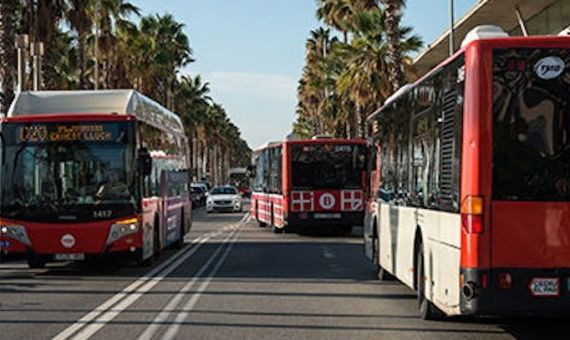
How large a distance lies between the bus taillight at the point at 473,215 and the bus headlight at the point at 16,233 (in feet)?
33.6

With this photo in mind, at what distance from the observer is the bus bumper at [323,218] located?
95.1ft

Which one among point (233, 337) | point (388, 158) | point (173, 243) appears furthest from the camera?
point (173, 243)

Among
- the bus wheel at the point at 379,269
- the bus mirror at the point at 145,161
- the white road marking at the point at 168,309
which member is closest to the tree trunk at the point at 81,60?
the bus mirror at the point at 145,161

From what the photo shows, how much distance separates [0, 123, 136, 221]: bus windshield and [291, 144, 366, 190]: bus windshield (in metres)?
12.1

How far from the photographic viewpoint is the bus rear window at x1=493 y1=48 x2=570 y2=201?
9.09 m

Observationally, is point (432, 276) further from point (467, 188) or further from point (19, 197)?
point (19, 197)

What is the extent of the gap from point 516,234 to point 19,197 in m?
10.7

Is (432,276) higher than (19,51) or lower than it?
lower

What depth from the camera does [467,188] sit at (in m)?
9.09

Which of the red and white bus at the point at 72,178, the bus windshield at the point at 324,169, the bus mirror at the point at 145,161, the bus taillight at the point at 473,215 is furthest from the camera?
the bus windshield at the point at 324,169

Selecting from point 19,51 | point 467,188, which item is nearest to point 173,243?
point 19,51

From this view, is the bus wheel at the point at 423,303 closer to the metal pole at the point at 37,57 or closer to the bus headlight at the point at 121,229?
the bus headlight at the point at 121,229

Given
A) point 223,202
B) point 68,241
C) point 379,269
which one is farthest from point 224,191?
point 379,269

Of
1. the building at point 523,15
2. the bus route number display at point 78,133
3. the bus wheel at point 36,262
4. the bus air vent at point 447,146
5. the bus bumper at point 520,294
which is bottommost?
the bus wheel at point 36,262
